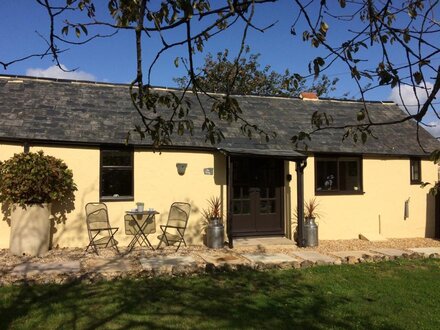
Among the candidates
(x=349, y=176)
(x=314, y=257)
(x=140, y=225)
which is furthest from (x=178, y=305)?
(x=349, y=176)

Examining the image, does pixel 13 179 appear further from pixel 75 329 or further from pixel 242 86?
pixel 242 86

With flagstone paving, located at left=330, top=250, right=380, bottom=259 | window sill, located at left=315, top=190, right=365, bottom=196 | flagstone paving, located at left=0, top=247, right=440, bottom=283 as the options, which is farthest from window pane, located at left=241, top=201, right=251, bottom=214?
flagstone paving, located at left=330, top=250, right=380, bottom=259

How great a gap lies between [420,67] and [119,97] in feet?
36.2

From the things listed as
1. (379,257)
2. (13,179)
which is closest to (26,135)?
(13,179)

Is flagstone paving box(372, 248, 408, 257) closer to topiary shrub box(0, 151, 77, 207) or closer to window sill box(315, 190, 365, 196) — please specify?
window sill box(315, 190, 365, 196)

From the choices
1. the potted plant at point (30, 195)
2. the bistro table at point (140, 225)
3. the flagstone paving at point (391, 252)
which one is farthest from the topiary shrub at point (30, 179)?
the flagstone paving at point (391, 252)

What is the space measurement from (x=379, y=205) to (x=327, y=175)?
1.80m

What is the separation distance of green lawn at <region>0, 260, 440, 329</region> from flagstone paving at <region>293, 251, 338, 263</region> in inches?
35.0

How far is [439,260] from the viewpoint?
379 inches

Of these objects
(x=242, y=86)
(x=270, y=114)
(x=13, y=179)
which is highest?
(x=242, y=86)

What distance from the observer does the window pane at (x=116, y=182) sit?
11016mm

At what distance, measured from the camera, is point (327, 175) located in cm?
1294

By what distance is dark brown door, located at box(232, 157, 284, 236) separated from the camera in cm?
1195

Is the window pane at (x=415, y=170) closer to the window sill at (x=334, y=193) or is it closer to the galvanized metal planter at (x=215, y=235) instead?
the window sill at (x=334, y=193)
